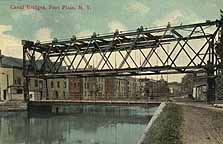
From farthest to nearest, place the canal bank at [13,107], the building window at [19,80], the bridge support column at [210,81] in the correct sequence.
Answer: the building window at [19,80]
the canal bank at [13,107]
the bridge support column at [210,81]

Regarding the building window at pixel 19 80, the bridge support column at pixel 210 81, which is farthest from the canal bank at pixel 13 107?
the bridge support column at pixel 210 81

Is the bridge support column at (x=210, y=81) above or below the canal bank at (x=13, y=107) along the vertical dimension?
above

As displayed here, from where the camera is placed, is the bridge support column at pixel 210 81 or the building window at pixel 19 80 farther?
the building window at pixel 19 80

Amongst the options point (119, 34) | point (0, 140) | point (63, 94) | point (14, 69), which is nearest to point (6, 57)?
point (14, 69)

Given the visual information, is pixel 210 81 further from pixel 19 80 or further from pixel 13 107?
pixel 19 80

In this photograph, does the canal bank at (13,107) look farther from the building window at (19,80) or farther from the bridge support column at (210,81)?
the bridge support column at (210,81)

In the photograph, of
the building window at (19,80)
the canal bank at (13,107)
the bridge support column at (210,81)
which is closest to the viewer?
the bridge support column at (210,81)

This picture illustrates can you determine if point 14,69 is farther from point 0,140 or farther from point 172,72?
point 0,140

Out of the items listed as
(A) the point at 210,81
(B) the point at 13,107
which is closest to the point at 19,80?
(B) the point at 13,107

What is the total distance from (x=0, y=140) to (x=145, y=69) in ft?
48.1

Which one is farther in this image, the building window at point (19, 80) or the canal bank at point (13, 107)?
the building window at point (19, 80)

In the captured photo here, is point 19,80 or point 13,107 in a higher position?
point 19,80

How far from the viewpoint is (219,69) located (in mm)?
30172

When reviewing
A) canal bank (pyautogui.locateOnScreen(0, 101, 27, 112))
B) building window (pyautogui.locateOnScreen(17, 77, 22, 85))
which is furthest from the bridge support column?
building window (pyautogui.locateOnScreen(17, 77, 22, 85))
